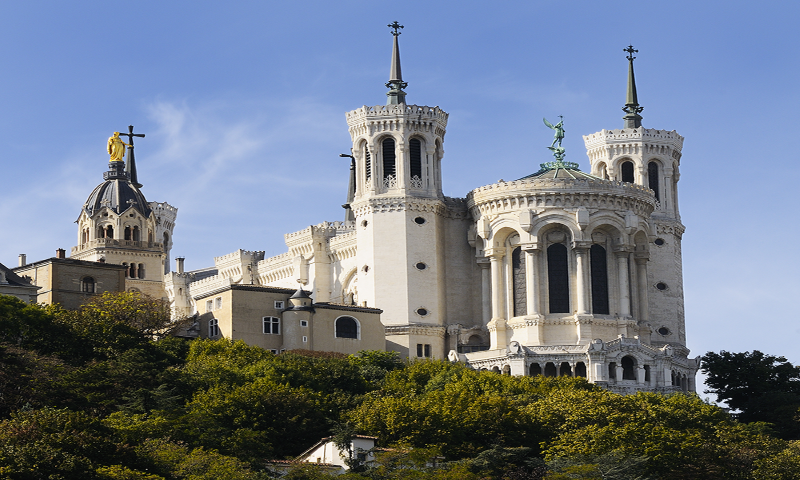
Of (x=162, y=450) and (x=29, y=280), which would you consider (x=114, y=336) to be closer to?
(x=29, y=280)

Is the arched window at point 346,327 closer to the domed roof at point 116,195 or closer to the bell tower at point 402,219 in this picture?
the bell tower at point 402,219

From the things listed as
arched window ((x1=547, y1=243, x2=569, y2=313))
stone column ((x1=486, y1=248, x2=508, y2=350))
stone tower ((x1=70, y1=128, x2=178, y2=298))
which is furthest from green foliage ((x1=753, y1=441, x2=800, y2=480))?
stone tower ((x1=70, y1=128, x2=178, y2=298))

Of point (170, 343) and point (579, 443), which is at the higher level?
point (170, 343)

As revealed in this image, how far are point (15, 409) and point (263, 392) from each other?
13551 millimetres

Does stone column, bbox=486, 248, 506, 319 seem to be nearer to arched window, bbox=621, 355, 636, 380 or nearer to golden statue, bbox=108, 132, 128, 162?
arched window, bbox=621, 355, 636, 380

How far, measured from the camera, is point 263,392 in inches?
3334

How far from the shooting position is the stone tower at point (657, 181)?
123812 millimetres

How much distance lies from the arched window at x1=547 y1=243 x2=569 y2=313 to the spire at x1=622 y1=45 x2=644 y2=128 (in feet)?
69.7

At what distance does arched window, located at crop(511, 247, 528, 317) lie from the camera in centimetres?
11306

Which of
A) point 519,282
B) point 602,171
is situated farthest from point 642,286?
point 602,171

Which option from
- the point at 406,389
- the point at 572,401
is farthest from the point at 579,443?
the point at 406,389

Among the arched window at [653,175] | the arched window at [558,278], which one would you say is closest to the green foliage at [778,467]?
the arched window at [558,278]

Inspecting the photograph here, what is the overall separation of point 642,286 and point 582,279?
24.0 ft

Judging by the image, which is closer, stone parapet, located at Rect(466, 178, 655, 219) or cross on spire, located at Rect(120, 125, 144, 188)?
stone parapet, located at Rect(466, 178, 655, 219)
